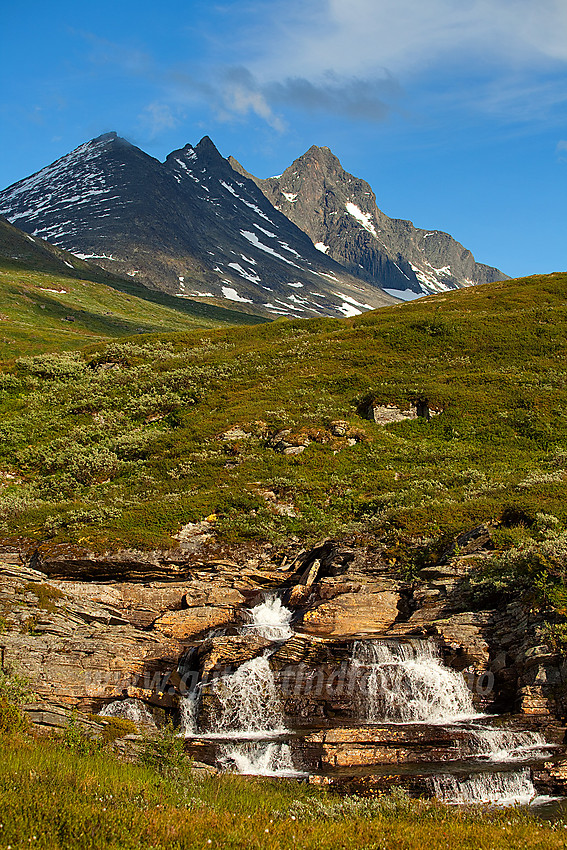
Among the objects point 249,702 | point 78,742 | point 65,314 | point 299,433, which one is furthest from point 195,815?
point 65,314

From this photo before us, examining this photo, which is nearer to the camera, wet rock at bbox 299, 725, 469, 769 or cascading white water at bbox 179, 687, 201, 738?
wet rock at bbox 299, 725, 469, 769

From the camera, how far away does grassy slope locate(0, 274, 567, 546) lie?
29325mm

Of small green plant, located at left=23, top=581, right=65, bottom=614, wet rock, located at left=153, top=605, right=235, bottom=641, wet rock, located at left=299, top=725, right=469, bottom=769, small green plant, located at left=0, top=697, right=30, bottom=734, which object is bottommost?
wet rock, located at left=299, top=725, right=469, bottom=769

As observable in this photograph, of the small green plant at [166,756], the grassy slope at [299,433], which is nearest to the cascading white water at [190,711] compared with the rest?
the small green plant at [166,756]

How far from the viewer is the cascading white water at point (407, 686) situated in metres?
18.3

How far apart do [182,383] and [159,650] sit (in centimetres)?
3159

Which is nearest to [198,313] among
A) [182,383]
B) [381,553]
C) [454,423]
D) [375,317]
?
[375,317]

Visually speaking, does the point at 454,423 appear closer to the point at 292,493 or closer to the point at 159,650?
the point at 292,493

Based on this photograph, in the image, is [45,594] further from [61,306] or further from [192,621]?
[61,306]

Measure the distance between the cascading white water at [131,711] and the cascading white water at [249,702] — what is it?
82.3 inches

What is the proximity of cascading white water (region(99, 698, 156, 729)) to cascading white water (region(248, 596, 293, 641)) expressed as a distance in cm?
497

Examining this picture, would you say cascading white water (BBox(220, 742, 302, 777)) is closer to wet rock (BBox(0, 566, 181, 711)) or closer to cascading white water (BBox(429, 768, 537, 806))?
wet rock (BBox(0, 566, 181, 711))

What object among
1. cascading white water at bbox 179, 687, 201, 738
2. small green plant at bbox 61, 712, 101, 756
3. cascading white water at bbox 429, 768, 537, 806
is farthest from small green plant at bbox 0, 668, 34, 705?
cascading white water at bbox 429, 768, 537, 806

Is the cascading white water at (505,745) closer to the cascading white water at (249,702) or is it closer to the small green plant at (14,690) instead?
the cascading white water at (249,702)
